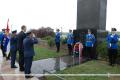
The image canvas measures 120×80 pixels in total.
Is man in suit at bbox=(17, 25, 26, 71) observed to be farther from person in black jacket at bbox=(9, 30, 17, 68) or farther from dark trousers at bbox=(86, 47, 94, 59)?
dark trousers at bbox=(86, 47, 94, 59)

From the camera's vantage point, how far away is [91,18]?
15797 millimetres

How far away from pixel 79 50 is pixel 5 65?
3988 mm

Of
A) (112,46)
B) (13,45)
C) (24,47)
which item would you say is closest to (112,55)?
(112,46)

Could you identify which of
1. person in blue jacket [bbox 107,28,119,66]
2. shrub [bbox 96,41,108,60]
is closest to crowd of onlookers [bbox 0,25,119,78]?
person in blue jacket [bbox 107,28,119,66]

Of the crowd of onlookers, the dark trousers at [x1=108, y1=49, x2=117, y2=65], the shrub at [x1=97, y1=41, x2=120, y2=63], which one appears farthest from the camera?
the shrub at [x1=97, y1=41, x2=120, y2=63]

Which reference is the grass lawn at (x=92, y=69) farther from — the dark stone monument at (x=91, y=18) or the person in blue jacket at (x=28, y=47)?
the dark stone monument at (x=91, y=18)

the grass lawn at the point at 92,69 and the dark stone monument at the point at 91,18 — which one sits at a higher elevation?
the dark stone monument at the point at 91,18

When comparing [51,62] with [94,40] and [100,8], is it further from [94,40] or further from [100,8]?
[100,8]

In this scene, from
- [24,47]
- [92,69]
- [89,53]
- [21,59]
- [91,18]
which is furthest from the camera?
[91,18]

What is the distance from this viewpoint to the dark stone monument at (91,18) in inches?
603

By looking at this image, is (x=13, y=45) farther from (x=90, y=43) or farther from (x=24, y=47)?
(x=90, y=43)

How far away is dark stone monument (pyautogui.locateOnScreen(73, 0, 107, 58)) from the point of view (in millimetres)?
15305

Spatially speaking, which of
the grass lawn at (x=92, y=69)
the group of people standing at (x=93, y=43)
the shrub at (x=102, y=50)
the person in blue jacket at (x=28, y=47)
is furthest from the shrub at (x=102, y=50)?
the person in blue jacket at (x=28, y=47)

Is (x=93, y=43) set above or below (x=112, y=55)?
above
